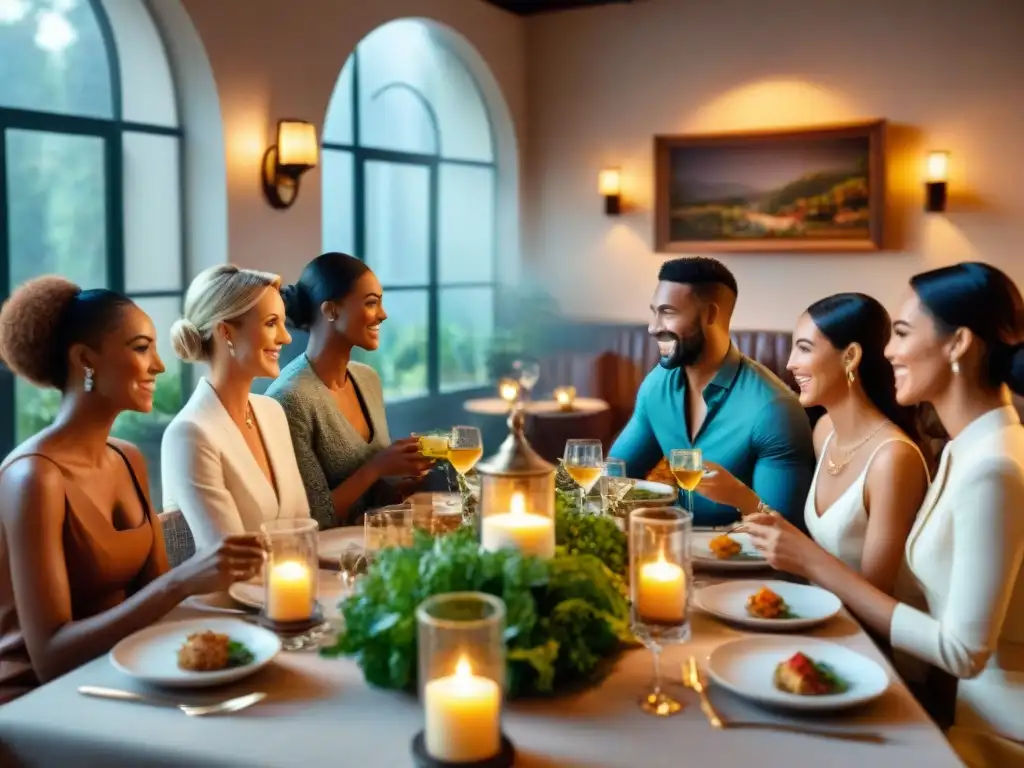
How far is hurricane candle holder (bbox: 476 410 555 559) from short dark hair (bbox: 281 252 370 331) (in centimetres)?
153

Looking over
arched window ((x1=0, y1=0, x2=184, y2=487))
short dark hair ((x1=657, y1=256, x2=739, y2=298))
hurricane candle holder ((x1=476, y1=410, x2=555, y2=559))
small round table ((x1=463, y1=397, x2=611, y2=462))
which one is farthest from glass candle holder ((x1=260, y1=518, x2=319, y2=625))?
small round table ((x1=463, y1=397, x2=611, y2=462))

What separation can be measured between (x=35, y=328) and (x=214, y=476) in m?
0.47

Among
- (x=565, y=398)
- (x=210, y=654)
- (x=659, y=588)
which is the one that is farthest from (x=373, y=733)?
(x=565, y=398)

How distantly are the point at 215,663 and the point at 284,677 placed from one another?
0.34 ft

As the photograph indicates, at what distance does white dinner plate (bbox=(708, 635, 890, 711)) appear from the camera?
143 cm

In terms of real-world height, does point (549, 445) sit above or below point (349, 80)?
below

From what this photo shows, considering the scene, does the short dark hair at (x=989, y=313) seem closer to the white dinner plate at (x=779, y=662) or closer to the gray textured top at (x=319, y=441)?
the white dinner plate at (x=779, y=662)

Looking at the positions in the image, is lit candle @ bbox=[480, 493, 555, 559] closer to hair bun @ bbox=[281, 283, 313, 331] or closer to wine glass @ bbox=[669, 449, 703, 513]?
wine glass @ bbox=[669, 449, 703, 513]

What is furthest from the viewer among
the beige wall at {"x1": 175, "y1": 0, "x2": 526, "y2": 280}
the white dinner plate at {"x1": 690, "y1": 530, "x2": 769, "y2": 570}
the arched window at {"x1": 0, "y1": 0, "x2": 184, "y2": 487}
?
the beige wall at {"x1": 175, "y1": 0, "x2": 526, "y2": 280}

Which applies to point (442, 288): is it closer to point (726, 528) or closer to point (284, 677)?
point (726, 528)

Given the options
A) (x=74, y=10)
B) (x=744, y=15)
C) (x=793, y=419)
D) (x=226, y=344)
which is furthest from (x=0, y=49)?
(x=744, y=15)

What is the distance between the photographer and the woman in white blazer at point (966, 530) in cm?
170

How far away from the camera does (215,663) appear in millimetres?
1550

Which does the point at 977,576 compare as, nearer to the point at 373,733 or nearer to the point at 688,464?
the point at 688,464
